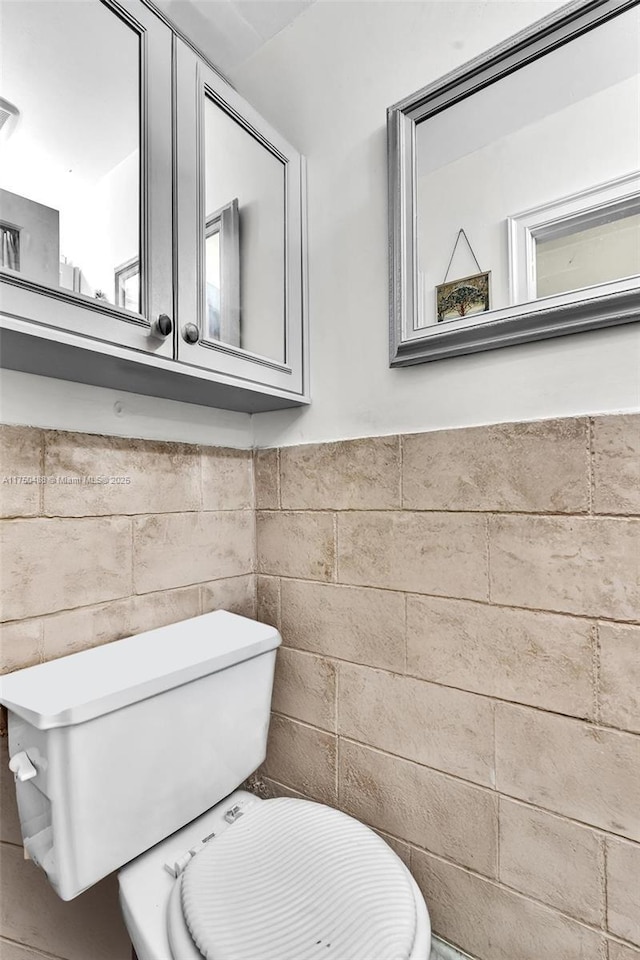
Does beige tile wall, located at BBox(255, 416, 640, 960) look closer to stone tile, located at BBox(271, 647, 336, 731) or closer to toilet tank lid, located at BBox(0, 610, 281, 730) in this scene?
stone tile, located at BBox(271, 647, 336, 731)

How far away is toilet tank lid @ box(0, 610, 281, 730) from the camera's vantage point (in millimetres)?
742

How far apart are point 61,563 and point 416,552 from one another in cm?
70

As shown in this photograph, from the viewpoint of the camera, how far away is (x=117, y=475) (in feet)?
3.30

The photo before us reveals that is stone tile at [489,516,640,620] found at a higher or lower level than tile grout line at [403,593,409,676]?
higher

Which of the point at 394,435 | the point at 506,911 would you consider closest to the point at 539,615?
the point at 394,435

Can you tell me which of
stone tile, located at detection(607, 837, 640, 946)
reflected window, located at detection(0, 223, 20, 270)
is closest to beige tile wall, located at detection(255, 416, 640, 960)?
stone tile, located at detection(607, 837, 640, 946)

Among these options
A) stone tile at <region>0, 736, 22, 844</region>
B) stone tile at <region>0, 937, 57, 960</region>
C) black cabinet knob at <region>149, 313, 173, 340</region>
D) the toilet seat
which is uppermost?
black cabinet knob at <region>149, 313, 173, 340</region>

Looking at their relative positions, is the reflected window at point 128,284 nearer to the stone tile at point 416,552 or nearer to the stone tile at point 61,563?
the stone tile at point 61,563

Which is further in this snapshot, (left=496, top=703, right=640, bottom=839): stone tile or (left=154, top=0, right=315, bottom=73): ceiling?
(left=154, top=0, right=315, bottom=73): ceiling

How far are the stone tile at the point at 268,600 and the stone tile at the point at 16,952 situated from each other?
2.38 feet

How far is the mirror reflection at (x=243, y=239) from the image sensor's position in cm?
96

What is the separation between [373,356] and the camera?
3.63 ft

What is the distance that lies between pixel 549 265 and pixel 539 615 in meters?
0.64

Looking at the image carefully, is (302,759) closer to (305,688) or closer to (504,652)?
(305,688)
